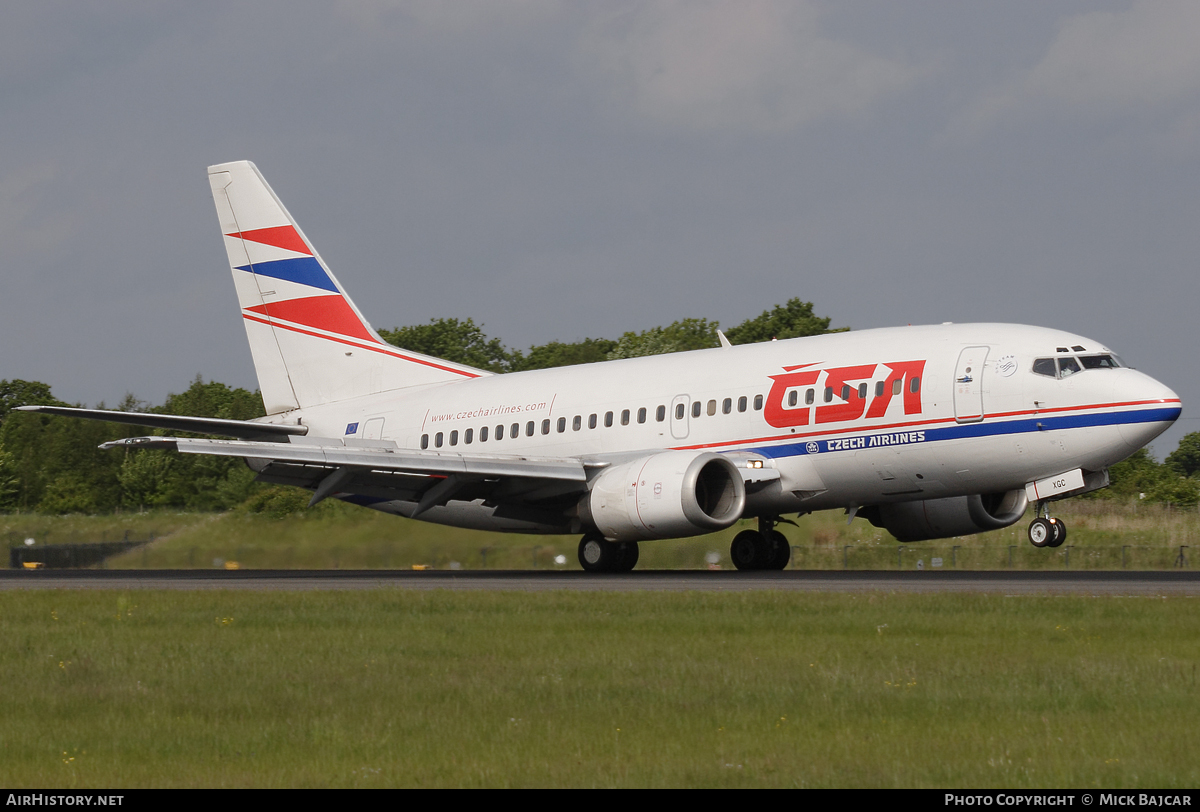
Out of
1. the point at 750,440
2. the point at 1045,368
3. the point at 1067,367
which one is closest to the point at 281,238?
the point at 750,440

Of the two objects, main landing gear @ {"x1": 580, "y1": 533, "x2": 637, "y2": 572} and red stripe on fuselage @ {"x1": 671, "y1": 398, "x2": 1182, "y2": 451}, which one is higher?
red stripe on fuselage @ {"x1": 671, "y1": 398, "x2": 1182, "y2": 451}

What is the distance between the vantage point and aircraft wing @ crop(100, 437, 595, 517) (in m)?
27.9

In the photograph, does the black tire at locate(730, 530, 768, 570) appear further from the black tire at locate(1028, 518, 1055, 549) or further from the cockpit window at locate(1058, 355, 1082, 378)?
the cockpit window at locate(1058, 355, 1082, 378)

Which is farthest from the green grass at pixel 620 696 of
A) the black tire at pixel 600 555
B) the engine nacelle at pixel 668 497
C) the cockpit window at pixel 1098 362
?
the black tire at pixel 600 555

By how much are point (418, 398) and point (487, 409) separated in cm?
241

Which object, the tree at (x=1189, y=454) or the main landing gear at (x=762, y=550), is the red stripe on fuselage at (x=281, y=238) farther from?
the tree at (x=1189, y=454)

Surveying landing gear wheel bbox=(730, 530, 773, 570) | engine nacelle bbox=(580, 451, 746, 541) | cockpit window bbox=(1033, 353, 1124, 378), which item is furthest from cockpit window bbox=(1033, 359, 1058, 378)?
landing gear wheel bbox=(730, 530, 773, 570)

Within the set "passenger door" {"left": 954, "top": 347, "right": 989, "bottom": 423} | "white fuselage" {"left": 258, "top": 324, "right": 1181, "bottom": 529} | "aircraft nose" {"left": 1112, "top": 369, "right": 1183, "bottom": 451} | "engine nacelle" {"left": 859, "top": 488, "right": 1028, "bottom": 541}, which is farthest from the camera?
"engine nacelle" {"left": 859, "top": 488, "right": 1028, "bottom": 541}

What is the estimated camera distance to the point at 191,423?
100 ft

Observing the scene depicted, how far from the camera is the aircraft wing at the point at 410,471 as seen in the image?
2788 cm

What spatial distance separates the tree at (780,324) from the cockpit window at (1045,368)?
6410 centimetres

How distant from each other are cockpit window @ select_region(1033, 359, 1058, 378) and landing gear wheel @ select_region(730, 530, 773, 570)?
783 centimetres

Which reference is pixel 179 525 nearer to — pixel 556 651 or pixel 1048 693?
pixel 556 651
